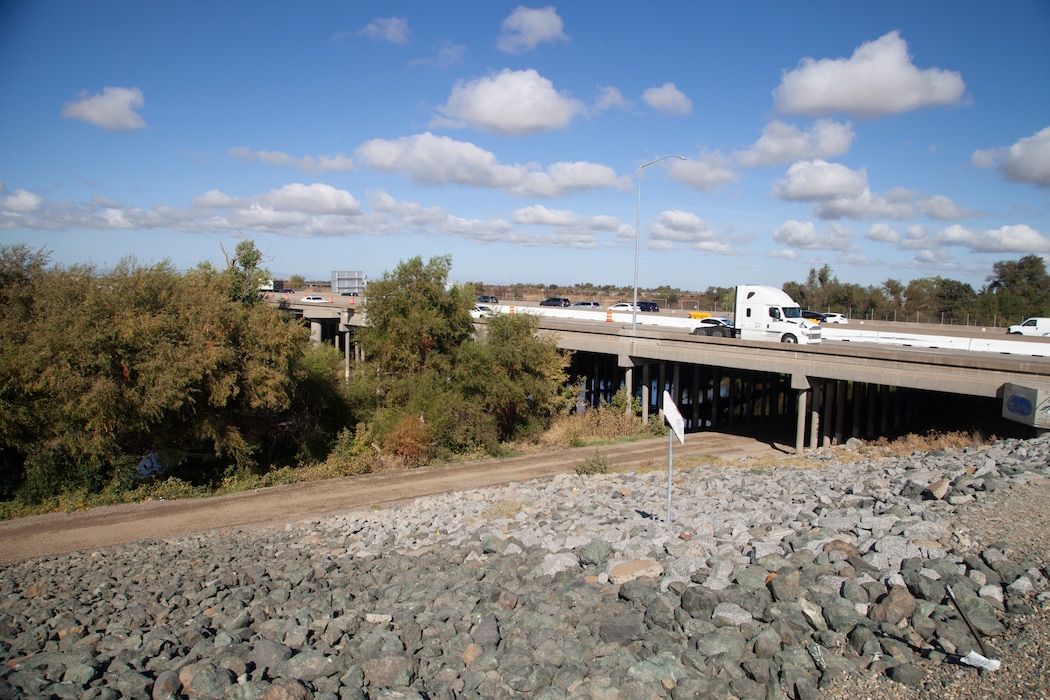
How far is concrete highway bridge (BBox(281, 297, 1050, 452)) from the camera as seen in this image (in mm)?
22656

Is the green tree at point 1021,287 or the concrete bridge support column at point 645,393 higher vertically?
the green tree at point 1021,287

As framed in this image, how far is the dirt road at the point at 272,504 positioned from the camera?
15.8 m

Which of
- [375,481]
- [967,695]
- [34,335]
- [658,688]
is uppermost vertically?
[34,335]

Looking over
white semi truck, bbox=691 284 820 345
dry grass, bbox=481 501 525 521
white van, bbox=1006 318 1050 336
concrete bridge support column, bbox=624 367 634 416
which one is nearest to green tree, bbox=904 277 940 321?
white van, bbox=1006 318 1050 336

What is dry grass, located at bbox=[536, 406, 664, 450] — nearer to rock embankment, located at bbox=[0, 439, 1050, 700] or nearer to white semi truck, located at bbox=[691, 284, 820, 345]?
white semi truck, located at bbox=[691, 284, 820, 345]

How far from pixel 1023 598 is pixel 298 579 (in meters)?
10.4

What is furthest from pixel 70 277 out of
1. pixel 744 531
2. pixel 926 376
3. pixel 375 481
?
pixel 926 376

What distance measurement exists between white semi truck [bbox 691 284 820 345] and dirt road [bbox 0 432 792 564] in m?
9.34

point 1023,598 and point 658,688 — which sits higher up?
point 1023,598

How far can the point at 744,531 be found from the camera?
1189 centimetres

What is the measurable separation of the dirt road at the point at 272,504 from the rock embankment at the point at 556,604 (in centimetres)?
142

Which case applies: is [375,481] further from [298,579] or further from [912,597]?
[912,597]

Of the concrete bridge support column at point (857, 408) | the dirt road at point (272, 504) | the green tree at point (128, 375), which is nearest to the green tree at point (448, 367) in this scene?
the dirt road at point (272, 504)

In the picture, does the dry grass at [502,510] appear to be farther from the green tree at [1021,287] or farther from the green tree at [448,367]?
the green tree at [1021,287]
